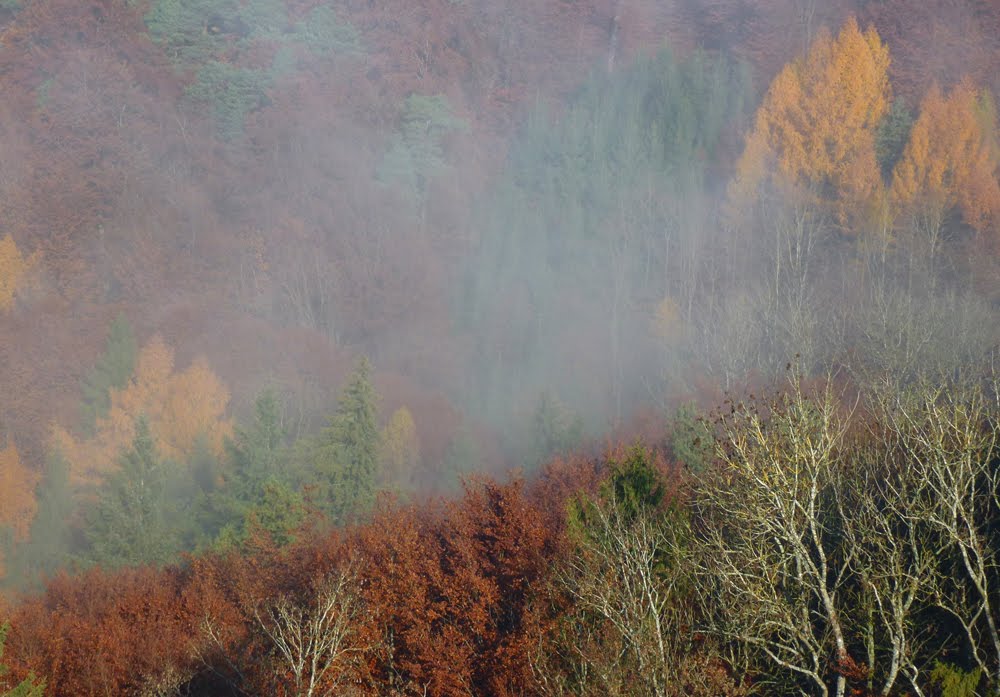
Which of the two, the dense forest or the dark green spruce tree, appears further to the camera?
the dark green spruce tree

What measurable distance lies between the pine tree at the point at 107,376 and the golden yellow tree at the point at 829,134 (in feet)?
149

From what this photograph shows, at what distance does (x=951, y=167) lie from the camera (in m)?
53.5

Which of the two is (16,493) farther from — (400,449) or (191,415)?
(400,449)

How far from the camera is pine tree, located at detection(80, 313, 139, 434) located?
66.6 meters

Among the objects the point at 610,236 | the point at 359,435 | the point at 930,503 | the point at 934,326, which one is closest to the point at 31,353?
the point at 359,435

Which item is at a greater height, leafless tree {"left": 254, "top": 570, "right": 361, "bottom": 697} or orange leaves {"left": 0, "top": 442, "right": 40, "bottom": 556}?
leafless tree {"left": 254, "top": 570, "right": 361, "bottom": 697}

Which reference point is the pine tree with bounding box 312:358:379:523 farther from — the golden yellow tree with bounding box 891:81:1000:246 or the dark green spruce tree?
the golden yellow tree with bounding box 891:81:1000:246

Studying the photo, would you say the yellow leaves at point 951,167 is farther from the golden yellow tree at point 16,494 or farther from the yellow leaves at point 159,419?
the golden yellow tree at point 16,494

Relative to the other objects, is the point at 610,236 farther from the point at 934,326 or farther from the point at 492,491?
the point at 492,491

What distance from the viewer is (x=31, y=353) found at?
7450cm

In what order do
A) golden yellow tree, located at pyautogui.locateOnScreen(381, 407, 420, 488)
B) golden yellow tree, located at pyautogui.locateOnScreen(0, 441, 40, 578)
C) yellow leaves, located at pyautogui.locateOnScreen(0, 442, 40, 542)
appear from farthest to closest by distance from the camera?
yellow leaves, located at pyautogui.locateOnScreen(0, 442, 40, 542) → golden yellow tree, located at pyautogui.locateOnScreen(0, 441, 40, 578) → golden yellow tree, located at pyautogui.locateOnScreen(381, 407, 420, 488)

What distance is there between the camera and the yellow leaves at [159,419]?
60.6 meters

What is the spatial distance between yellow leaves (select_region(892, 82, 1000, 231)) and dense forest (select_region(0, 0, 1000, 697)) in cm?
27

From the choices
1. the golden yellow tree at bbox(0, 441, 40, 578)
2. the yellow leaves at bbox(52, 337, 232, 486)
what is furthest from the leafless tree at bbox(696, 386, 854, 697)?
the golden yellow tree at bbox(0, 441, 40, 578)
